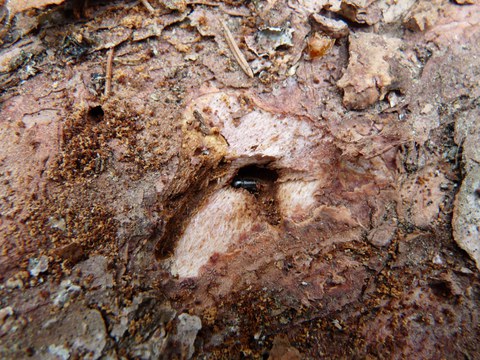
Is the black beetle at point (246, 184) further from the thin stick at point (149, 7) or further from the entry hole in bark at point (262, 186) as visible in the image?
the thin stick at point (149, 7)

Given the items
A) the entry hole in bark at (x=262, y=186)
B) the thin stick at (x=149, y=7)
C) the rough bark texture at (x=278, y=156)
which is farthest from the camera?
the entry hole in bark at (x=262, y=186)

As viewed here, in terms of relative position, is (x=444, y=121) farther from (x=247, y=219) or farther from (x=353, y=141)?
(x=247, y=219)

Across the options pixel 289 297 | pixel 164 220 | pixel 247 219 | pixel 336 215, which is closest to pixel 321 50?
pixel 336 215

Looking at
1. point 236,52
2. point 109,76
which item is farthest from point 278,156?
point 109,76

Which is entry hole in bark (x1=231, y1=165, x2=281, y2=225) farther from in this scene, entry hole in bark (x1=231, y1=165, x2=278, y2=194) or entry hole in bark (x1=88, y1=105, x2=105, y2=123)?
entry hole in bark (x1=88, y1=105, x2=105, y2=123)

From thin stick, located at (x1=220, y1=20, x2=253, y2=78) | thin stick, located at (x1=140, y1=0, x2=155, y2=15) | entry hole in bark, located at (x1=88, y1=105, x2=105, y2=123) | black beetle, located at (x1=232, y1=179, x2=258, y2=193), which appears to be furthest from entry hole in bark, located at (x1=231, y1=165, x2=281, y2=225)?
thin stick, located at (x1=140, y1=0, x2=155, y2=15)

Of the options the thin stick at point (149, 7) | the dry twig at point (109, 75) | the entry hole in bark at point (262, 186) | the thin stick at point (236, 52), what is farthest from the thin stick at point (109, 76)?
the entry hole in bark at point (262, 186)

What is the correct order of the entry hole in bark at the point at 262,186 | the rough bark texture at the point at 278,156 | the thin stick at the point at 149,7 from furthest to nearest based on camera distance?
the entry hole in bark at the point at 262,186 → the thin stick at the point at 149,7 → the rough bark texture at the point at 278,156
